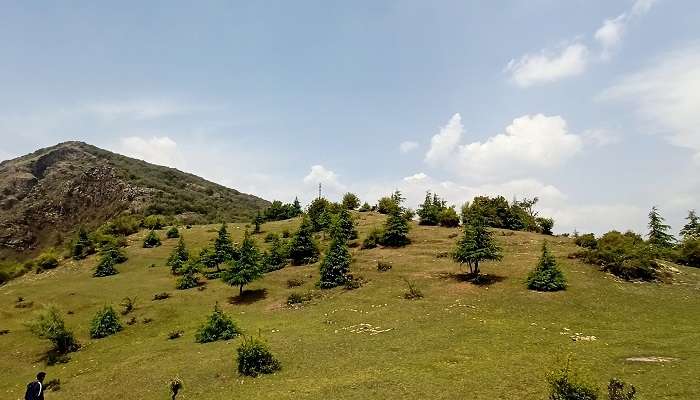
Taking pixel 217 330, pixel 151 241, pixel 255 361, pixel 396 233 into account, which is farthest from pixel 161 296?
pixel 151 241

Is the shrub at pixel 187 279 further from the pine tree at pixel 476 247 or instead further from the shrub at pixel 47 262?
the pine tree at pixel 476 247

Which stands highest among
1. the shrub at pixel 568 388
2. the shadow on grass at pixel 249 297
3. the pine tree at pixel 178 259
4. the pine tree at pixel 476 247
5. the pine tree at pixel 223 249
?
the pine tree at pixel 476 247

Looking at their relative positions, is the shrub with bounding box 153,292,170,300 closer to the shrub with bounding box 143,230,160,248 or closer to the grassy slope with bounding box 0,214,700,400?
the grassy slope with bounding box 0,214,700,400

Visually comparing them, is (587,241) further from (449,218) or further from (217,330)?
(217,330)

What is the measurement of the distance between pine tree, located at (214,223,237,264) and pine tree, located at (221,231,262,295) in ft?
53.7

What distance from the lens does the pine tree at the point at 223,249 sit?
Result: 76938mm

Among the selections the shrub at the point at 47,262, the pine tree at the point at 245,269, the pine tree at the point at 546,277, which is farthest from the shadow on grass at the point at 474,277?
the shrub at the point at 47,262

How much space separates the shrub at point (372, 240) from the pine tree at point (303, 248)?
888cm

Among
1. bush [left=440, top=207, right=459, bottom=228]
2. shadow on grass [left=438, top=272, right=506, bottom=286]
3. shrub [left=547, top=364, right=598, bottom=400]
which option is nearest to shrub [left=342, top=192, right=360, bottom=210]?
bush [left=440, top=207, right=459, bottom=228]

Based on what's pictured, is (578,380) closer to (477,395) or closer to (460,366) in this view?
(477,395)

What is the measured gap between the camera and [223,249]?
3054 inches

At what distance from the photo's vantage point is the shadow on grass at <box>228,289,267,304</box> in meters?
58.9

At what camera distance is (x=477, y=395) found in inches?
957

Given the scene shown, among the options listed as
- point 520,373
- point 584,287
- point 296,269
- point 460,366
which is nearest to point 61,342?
point 296,269
